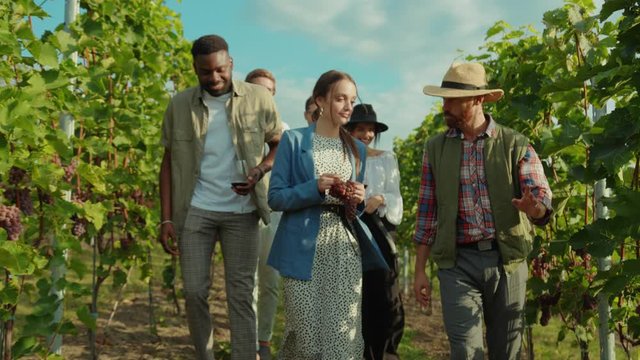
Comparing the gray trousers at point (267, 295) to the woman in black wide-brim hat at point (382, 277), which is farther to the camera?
the gray trousers at point (267, 295)

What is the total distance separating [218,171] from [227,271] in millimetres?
552

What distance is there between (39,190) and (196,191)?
2.78 feet

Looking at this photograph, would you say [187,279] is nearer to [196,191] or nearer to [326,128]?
[196,191]

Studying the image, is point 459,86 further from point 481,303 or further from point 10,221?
point 10,221

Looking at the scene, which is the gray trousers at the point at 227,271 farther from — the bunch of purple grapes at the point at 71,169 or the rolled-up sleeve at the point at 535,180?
the rolled-up sleeve at the point at 535,180

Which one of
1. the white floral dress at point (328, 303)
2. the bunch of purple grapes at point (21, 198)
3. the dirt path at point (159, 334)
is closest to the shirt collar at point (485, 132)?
the white floral dress at point (328, 303)

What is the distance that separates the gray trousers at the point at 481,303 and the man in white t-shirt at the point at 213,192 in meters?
1.19

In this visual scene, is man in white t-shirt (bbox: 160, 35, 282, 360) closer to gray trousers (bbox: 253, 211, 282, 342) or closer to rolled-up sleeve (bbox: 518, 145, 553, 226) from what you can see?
gray trousers (bbox: 253, 211, 282, 342)

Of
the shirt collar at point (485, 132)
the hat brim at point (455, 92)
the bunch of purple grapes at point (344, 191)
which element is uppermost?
the hat brim at point (455, 92)

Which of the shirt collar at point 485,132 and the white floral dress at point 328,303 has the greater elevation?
the shirt collar at point 485,132

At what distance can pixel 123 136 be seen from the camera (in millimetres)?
4738

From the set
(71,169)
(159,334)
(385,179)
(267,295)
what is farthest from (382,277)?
(159,334)

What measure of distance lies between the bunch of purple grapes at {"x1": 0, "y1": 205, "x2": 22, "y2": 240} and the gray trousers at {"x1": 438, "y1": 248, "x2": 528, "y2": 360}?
1.83 meters

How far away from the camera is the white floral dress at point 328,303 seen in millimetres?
3426
